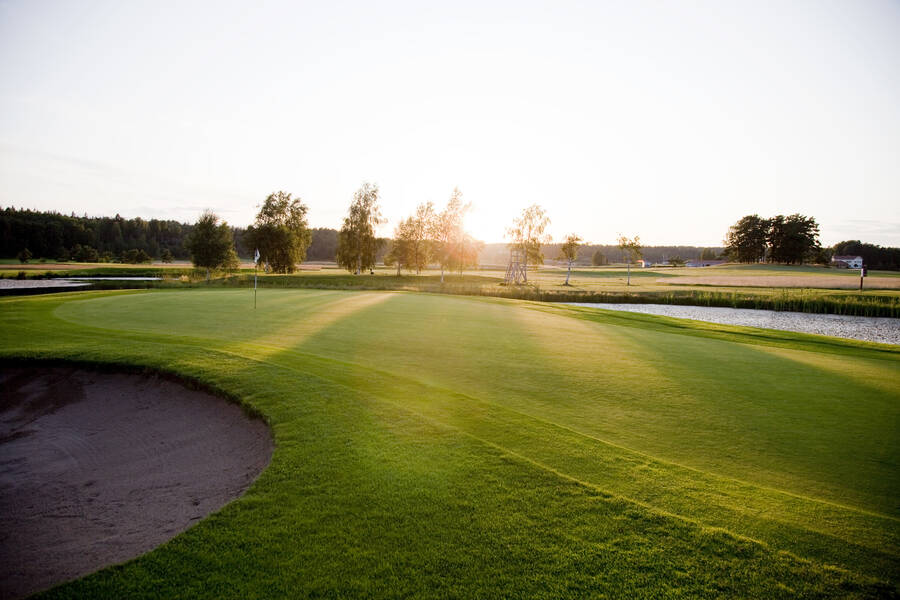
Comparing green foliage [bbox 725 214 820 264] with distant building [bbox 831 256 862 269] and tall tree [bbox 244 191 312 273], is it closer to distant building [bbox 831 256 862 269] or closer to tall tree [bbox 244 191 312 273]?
distant building [bbox 831 256 862 269]

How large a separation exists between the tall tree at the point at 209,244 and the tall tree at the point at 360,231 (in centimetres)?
1560

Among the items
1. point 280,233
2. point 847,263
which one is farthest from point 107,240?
point 847,263

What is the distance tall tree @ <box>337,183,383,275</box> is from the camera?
6500cm

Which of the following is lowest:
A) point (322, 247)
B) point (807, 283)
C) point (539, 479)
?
point (539, 479)

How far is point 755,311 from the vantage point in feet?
112

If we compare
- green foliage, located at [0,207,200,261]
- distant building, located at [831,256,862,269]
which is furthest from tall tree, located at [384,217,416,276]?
distant building, located at [831,256,862,269]

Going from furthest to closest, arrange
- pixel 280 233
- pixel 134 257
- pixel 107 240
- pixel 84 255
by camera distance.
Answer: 1. pixel 107 240
2. pixel 134 257
3. pixel 84 255
4. pixel 280 233

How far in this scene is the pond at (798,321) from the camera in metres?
23.4

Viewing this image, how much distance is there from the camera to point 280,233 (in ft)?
202

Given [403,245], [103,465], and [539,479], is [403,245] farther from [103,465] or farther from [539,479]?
[539,479]

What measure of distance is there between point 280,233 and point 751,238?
104m

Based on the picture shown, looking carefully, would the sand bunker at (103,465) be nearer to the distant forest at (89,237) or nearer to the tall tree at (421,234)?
the tall tree at (421,234)

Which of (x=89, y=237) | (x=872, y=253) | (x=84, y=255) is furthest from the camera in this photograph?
(x=872, y=253)

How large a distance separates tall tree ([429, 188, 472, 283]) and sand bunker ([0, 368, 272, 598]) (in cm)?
5757
